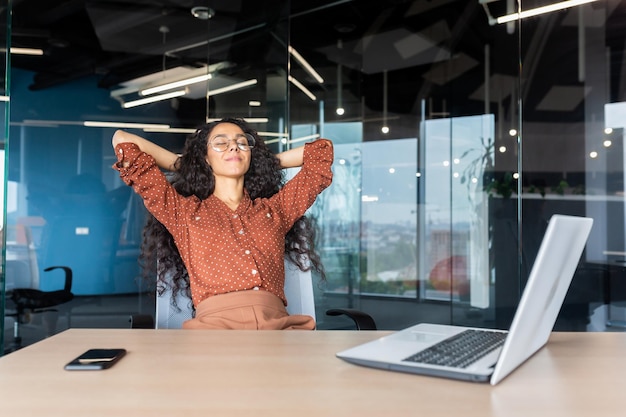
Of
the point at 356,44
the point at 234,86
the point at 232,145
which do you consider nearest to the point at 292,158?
the point at 232,145

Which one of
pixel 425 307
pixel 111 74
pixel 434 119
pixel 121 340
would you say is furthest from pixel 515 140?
pixel 121 340

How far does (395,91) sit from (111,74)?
106 inches

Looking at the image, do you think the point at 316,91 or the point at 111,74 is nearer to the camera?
the point at 111,74

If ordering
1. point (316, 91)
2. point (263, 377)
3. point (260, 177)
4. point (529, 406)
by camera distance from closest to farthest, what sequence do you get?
point (529, 406), point (263, 377), point (260, 177), point (316, 91)

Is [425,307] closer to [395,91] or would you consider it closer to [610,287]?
[610,287]

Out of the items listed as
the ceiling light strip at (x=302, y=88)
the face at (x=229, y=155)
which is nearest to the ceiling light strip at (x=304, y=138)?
the ceiling light strip at (x=302, y=88)

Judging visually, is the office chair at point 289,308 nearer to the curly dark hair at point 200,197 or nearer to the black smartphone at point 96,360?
the curly dark hair at point 200,197

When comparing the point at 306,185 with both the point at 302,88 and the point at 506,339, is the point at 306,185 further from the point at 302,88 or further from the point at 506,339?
the point at 302,88

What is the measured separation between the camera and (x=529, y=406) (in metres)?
0.80

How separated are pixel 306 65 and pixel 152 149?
10.2 ft

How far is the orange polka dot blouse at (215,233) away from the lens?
6.31ft

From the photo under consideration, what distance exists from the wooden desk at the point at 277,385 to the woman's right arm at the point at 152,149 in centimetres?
105

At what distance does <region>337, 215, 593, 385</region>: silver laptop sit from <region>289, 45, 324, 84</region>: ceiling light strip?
13.5 feet

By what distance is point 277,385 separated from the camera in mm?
896
